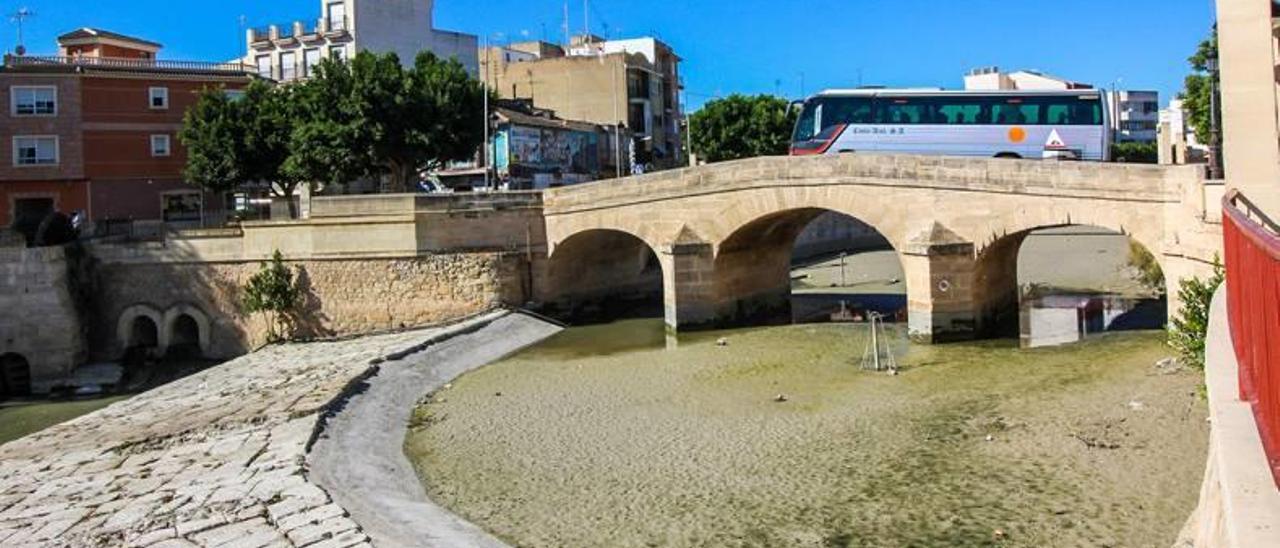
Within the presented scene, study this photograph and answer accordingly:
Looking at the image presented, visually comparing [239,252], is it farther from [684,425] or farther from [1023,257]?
[1023,257]

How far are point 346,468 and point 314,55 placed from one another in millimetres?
43354

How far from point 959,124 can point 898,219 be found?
7.25 metres

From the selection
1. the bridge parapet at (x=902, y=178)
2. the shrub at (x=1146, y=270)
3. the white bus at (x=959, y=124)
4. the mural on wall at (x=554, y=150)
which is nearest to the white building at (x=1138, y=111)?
the mural on wall at (x=554, y=150)

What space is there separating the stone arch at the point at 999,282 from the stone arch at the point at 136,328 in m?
24.7

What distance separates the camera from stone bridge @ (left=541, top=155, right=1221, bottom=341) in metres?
21.1

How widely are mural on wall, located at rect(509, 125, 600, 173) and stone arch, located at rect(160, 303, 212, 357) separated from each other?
54.4ft

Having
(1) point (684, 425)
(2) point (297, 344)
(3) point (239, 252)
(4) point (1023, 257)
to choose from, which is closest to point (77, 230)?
(3) point (239, 252)

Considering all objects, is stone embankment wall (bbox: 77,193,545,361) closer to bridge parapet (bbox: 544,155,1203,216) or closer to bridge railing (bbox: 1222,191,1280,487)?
bridge parapet (bbox: 544,155,1203,216)

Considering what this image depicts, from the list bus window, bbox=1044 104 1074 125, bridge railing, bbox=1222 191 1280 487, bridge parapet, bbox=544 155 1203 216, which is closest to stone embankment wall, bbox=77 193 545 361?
bridge parapet, bbox=544 155 1203 216

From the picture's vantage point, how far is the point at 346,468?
14.9m

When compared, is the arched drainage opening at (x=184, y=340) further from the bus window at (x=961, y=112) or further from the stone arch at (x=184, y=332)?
the bus window at (x=961, y=112)

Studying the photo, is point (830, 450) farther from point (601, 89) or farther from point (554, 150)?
point (601, 89)

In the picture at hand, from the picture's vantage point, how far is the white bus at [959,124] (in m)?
29.4

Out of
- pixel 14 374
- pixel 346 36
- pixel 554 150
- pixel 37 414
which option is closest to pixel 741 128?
pixel 554 150
